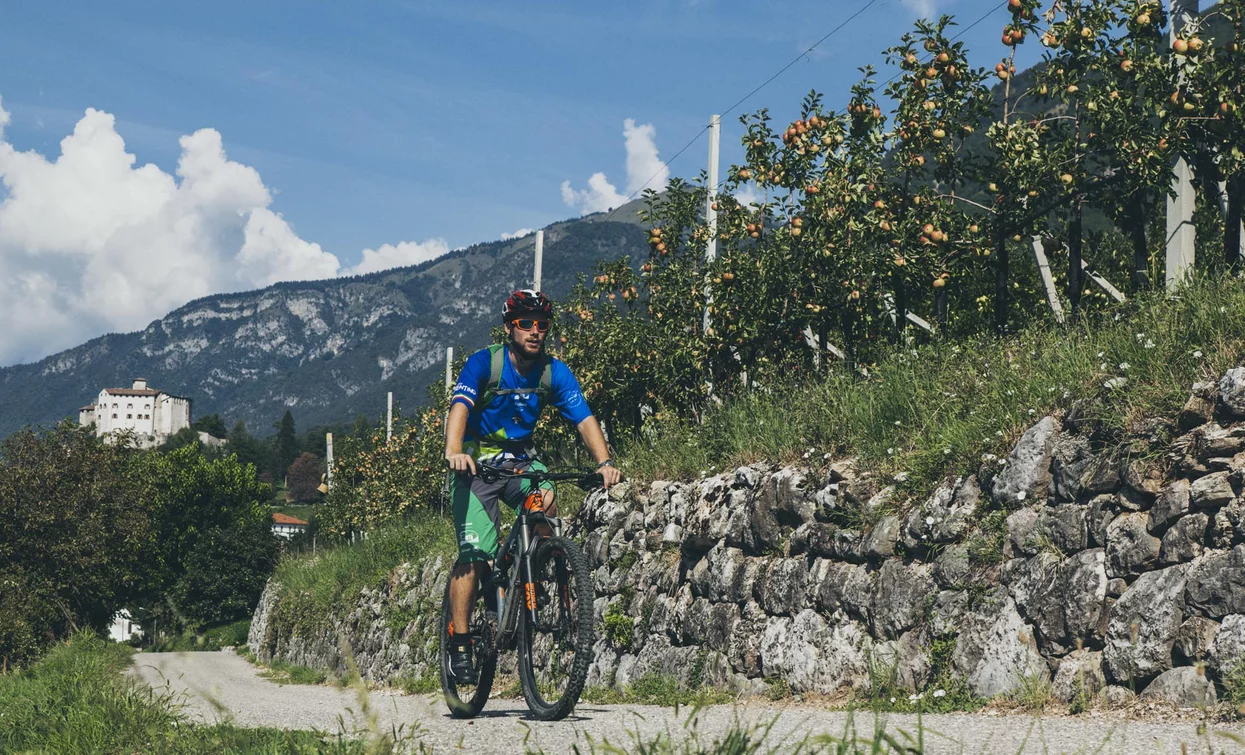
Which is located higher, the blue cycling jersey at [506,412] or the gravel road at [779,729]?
the blue cycling jersey at [506,412]

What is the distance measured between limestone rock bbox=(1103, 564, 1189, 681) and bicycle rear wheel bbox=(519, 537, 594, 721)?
263 centimetres

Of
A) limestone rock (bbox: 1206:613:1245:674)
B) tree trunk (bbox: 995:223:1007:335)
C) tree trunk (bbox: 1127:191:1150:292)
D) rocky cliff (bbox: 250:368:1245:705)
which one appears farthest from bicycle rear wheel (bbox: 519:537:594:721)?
tree trunk (bbox: 1127:191:1150:292)

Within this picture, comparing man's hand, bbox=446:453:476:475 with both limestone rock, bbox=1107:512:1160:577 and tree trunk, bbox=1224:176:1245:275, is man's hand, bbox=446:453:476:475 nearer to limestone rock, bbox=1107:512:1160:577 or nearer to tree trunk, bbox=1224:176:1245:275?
limestone rock, bbox=1107:512:1160:577

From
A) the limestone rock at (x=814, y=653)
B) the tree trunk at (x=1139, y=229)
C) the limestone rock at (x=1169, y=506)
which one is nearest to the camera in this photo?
the limestone rock at (x=1169, y=506)

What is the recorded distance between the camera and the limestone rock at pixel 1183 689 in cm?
510

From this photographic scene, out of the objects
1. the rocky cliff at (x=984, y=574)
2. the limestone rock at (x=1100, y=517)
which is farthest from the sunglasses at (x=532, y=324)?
the limestone rock at (x=1100, y=517)

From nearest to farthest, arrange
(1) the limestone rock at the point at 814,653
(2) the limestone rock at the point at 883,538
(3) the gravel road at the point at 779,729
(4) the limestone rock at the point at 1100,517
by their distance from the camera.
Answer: (3) the gravel road at the point at 779,729 → (4) the limestone rock at the point at 1100,517 → (1) the limestone rock at the point at 814,653 → (2) the limestone rock at the point at 883,538

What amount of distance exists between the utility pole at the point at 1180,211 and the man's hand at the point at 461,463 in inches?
221

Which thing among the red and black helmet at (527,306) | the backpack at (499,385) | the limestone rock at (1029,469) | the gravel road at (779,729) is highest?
the red and black helmet at (527,306)

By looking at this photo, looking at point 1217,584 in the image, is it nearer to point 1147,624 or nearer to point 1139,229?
point 1147,624

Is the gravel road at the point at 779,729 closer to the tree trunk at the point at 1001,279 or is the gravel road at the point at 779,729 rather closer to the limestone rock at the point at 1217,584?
the limestone rock at the point at 1217,584

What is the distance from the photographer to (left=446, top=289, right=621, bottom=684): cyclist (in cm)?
589

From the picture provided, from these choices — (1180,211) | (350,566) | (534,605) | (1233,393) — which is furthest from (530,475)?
(350,566)

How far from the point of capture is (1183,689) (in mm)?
5203
